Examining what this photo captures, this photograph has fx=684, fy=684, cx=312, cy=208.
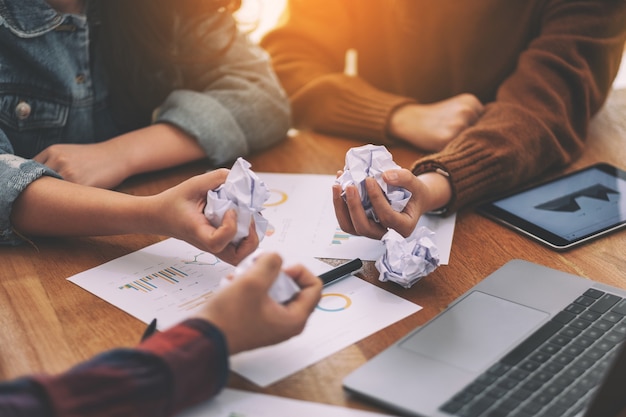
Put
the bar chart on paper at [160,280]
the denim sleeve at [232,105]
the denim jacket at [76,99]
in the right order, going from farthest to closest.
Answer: the denim sleeve at [232,105] → the denim jacket at [76,99] → the bar chart on paper at [160,280]

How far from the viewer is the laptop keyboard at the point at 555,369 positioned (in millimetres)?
546

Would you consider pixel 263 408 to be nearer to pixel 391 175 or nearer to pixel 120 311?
pixel 120 311

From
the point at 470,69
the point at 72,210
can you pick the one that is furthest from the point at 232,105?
the point at 470,69

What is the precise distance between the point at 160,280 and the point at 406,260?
273mm

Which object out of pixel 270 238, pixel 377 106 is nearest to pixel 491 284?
pixel 270 238

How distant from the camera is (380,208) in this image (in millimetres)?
787

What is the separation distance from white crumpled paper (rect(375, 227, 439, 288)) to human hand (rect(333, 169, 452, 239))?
0.04 m

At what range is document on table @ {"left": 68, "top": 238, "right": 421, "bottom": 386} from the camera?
2.06ft

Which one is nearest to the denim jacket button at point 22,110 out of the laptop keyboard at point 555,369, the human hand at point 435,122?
the human hand at point 435,122

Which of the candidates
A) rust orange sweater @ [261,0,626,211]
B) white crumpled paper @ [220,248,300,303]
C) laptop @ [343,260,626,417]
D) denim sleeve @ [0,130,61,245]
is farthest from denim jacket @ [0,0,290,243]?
laptop @ [343,260,626,417]

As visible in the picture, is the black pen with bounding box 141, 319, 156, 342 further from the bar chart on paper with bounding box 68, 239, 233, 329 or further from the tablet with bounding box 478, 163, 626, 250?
the tablet with bounding box 478, 163, 626, 250

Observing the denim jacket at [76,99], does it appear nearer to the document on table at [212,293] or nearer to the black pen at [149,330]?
the document on table at [212,293]

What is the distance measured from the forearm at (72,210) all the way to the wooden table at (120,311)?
0.09 feet

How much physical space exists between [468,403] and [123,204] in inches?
18.6
